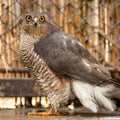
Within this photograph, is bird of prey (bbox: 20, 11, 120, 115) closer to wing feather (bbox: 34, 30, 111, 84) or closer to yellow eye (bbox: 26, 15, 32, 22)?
wing feather (bbox: 34, 30, 111, 84)

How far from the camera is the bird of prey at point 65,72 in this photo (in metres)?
7.88

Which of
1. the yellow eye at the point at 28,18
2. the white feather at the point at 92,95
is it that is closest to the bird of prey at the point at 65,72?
the white feather at the point at 92,95

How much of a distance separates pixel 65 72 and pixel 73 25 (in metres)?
1.88

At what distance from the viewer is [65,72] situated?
7.89 metres

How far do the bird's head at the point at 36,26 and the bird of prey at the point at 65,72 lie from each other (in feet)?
0.05

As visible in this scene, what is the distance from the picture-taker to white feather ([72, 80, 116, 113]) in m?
7.94

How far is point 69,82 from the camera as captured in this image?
796 cm

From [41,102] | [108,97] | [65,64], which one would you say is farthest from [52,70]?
[41,102]

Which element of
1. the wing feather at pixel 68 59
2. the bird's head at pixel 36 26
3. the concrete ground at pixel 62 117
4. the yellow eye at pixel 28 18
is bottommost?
the concrete ground at pixel 62 117

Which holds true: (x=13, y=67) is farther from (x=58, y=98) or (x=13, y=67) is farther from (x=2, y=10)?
(x=58, y=98)

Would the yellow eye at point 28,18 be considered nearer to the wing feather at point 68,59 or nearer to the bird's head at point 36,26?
the bird's head at point 36,26

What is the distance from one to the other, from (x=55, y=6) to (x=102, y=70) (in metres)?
1.84

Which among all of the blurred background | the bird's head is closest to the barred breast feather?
the bird's head

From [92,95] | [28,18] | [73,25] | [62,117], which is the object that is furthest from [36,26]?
[73,25]
